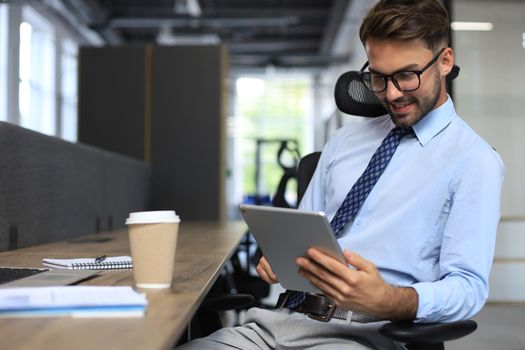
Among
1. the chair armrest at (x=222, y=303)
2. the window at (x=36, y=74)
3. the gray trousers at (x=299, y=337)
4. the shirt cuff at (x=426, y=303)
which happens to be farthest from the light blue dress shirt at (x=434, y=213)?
the window at (x=36, y=74)

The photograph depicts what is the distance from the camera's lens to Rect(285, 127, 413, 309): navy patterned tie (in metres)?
1.33

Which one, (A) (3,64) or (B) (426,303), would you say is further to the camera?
(A) (3,64)

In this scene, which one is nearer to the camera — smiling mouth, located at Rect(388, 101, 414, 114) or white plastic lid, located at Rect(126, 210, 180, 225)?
white plastic lid, located at Rect(126, 210, 180, 225)

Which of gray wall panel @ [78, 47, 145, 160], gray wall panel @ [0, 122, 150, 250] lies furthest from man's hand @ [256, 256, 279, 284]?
gray wall panel @ [78, 47, 145, 160]

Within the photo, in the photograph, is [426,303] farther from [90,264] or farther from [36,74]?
[36,74]

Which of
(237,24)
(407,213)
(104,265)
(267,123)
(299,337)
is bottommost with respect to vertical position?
(299,337)

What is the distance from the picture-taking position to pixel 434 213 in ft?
4.09

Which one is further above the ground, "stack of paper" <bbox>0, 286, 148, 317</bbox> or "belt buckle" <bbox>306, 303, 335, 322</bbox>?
"stack of paper" <bbox>0, 286, 148, 317</bbox>

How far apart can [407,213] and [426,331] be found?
1.00 feet

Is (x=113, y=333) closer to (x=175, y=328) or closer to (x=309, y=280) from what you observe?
(x=175, y=328)

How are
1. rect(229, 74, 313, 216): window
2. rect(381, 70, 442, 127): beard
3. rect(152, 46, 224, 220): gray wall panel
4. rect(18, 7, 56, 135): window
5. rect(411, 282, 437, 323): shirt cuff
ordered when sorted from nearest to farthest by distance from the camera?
rect(411, 282, 437, 323): shirt cuff < rect(381, 70, 442, 127): beard < rect(152, 46, 224, 220): gray wall panel < rect(18, 7, 56, 135): window < rect(229, 74, 313, 216): window

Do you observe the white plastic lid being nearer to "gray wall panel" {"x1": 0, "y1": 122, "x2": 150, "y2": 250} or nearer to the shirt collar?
the shirt collar

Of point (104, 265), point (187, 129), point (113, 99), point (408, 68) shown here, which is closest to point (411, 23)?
point (408, 68)

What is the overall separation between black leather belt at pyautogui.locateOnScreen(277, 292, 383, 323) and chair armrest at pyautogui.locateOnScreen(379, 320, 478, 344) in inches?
5.3
